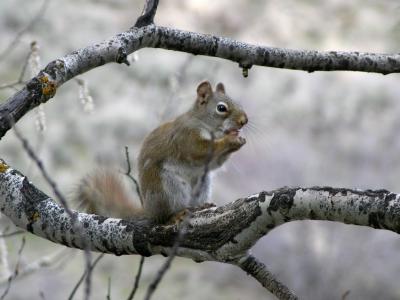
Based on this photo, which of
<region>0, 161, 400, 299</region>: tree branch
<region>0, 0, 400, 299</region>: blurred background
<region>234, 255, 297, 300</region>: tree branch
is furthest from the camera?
<region>0, 0, 400, 299</region>: blurred background

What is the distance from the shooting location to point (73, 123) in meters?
14.3

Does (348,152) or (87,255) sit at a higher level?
(348,152)

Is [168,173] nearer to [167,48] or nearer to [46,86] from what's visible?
[167,48]

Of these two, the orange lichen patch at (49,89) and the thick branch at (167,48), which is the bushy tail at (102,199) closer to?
the thick branch at (167,48)

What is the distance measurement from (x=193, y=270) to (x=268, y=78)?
6.17m

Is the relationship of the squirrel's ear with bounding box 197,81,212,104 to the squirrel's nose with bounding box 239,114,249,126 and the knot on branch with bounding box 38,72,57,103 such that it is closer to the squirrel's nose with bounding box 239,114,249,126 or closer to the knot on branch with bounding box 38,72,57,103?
the squirrel's nose with bounding box 239,114,249,126

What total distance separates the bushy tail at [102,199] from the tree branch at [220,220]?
1212 millimetres

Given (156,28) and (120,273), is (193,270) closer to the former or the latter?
(120,273)

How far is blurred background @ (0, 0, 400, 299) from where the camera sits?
32.6 feet

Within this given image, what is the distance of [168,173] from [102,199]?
0.36 m

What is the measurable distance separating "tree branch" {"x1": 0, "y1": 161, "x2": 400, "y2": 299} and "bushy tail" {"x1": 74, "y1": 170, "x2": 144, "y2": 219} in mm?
1212

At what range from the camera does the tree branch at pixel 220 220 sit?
2.03 m

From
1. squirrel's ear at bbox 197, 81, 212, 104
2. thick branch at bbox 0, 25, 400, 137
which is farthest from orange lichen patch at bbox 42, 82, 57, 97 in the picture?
squirrel's ear at bbox 197, 81, 212, 104

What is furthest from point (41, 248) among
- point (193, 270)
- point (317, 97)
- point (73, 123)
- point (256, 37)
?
point (256, 37)
